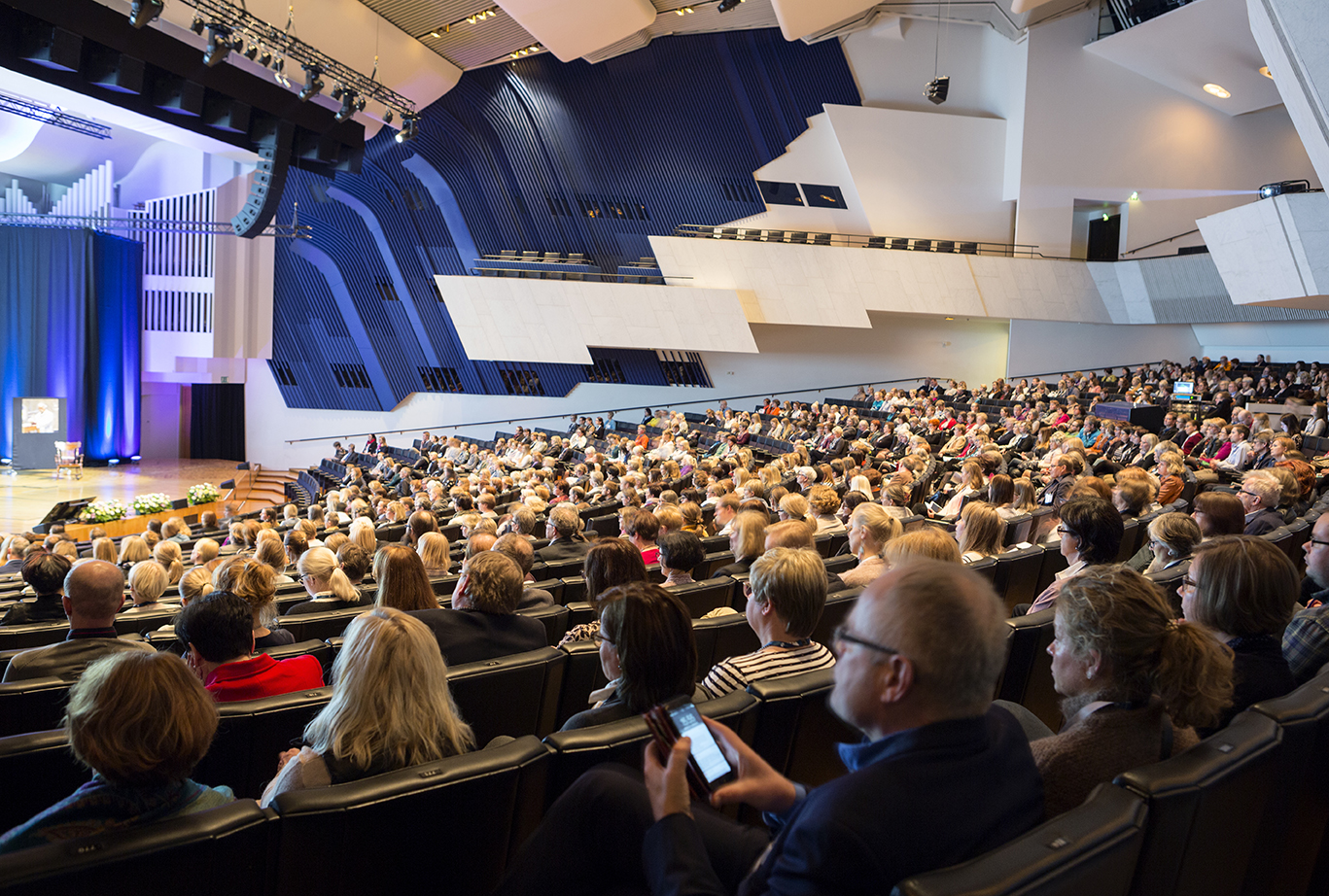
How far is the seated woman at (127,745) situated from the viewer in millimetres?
1463

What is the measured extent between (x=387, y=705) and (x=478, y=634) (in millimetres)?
920

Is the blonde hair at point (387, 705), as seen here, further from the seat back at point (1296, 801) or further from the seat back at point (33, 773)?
the seat back at point (1296, 801)

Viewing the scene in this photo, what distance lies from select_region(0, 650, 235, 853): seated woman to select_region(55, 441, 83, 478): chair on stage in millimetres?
19295

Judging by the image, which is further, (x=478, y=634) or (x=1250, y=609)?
(x=478, y=634)

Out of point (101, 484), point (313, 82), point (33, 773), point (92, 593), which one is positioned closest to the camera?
point (33, 773)

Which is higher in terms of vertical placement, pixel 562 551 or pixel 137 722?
pixel 137 722

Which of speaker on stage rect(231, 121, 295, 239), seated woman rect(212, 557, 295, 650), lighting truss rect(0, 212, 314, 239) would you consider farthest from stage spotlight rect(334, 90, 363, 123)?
seated woman rect(212, 557, 295, 650)

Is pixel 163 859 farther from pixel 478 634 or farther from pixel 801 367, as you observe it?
pixel 801 367

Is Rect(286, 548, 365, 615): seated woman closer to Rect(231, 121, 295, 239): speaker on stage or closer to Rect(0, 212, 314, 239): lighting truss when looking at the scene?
Rect(231, 121, 295, 239): speaker on stage

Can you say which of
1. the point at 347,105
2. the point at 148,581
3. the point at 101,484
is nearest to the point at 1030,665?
the point at 148,581

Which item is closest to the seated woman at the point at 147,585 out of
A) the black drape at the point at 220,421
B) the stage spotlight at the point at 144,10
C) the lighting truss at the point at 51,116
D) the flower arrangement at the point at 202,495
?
the stage spotlight at the point at 144,10

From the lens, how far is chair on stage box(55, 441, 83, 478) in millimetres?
17822

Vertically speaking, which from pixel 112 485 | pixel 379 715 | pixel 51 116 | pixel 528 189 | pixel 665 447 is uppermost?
pixel 51 116

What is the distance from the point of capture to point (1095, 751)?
4.92 feet
